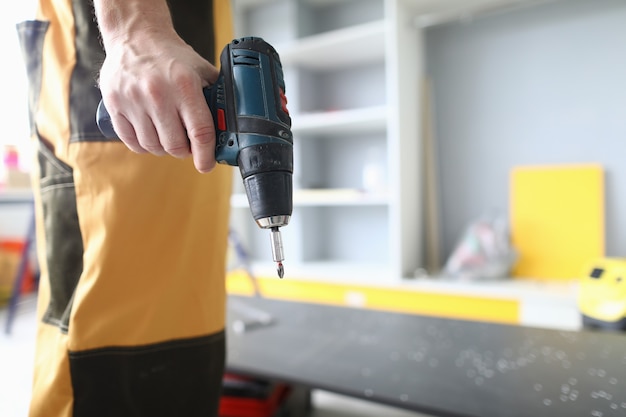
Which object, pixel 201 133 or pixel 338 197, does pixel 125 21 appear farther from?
pixel 338 197

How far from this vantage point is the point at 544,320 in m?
1.69

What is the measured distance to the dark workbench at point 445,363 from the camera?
0.80 metres

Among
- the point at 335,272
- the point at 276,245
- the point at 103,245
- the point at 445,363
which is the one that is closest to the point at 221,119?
the point at 276,245

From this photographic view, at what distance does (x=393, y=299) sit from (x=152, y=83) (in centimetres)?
176

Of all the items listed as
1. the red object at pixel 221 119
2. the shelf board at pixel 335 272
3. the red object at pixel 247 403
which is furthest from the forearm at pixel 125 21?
the shelf board at pixel 335 272

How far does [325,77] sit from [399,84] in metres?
0.66

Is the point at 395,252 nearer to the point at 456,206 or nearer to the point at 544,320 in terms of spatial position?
the point at 456,206

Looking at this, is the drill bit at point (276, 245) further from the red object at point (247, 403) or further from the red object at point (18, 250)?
the red object at point (18, 250)

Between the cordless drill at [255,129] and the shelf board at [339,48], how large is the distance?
1656 millimetres

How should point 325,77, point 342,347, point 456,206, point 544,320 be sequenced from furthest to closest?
1. point 325,77
2. point 456,206
3. point 544,320
4. point 342,347

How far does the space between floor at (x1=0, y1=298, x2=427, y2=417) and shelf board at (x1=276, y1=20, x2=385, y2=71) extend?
1.55m

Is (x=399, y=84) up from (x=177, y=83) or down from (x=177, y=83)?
up

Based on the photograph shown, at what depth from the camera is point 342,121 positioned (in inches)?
81.5

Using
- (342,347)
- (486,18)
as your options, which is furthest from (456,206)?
(342,347)
